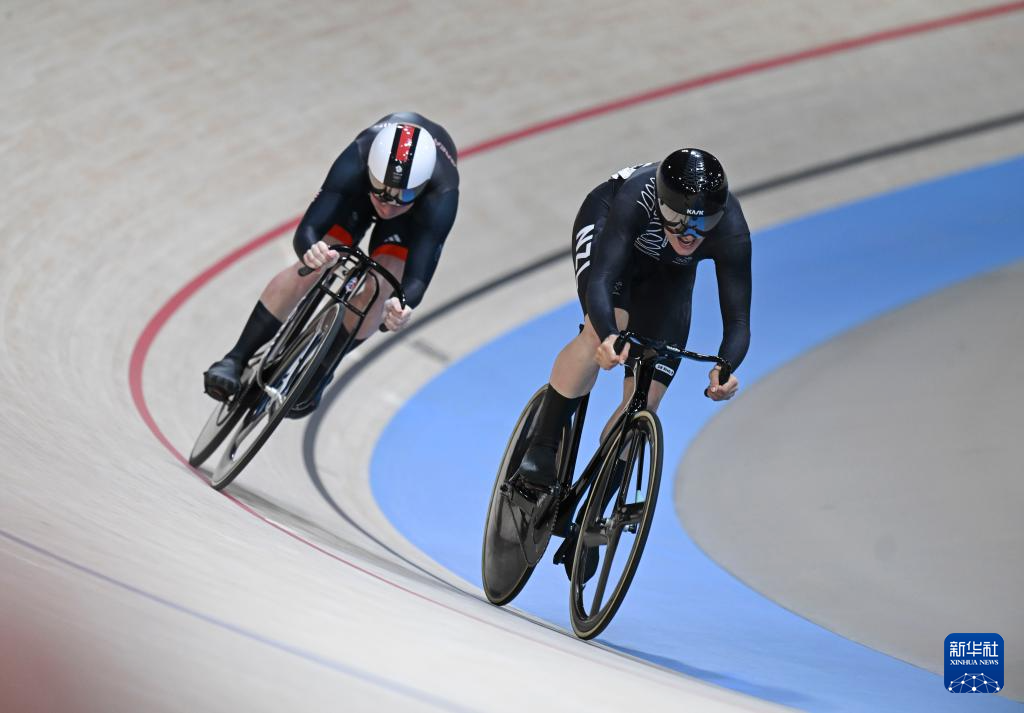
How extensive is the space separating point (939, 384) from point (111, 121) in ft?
12.4

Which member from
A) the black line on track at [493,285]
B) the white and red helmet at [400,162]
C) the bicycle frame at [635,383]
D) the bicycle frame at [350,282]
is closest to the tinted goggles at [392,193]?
the white and red helmet at [400,162]

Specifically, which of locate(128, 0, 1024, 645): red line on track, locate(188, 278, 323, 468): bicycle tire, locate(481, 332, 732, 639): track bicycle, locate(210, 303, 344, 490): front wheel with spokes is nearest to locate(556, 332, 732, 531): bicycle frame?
locate(481, 332, 732, 639): track bicycle

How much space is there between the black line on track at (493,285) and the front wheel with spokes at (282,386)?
0.46 m

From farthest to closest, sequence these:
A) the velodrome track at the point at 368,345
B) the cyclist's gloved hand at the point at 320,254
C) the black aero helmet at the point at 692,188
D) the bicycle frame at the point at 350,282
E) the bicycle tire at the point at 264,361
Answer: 1. the bicycle tire at the point at 264,361
2. the bicycle frame at the point at 350,282
3. the cyclist's gloved hand at the point at 320,254
4. the black aero helmet at the point at 692,188
5. the velodrome track at the point at 368,345

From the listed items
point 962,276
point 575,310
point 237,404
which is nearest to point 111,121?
point 575,310

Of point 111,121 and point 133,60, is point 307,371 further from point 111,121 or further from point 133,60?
point 133,60

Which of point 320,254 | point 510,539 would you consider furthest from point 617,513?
point 320,254

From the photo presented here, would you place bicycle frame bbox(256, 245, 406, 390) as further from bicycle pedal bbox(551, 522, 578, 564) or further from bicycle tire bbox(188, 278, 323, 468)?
bicycle pedal bbox(551, 522, 578, 564)

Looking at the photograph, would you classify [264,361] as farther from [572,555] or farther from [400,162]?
[572,555]

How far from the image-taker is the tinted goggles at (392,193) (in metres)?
3.56

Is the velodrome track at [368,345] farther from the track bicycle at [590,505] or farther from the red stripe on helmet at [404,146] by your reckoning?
the red stripe on helmet at [404,146]

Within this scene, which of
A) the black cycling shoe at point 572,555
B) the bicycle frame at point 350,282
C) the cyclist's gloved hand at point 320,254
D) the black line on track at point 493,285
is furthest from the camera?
the black line on track at point 493,285

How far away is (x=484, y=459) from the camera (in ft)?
16.4

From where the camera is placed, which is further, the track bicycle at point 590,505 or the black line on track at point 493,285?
the black line on track at point 493,285
